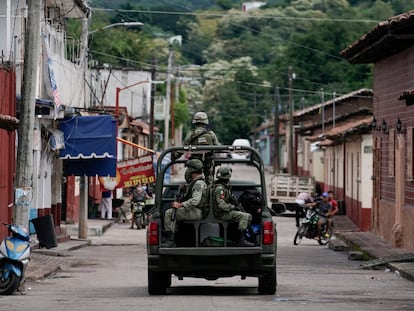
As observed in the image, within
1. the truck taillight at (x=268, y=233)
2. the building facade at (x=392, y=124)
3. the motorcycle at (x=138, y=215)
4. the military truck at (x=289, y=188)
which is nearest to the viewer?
the truck taillight at (x=268, y=233)

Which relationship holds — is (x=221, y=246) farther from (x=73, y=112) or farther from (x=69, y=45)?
(x=69, y=45)

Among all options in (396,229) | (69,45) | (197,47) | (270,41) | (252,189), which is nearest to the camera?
(252,189)

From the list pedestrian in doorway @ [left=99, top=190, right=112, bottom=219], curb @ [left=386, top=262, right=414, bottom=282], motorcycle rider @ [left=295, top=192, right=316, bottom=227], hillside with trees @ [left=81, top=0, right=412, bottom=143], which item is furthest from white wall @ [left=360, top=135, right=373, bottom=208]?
curb @ [left=386, top=262, right=414, bottom=282]

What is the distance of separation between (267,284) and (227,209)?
157 cm

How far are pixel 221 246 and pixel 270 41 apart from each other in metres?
130

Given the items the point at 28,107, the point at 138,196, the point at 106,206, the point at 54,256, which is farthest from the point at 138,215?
the point at 28,107

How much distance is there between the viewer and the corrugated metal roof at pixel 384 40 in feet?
90.0

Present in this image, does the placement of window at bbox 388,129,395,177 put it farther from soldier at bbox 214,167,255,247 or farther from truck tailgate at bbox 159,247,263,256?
truck tailgate at bbox 159,247,263,256

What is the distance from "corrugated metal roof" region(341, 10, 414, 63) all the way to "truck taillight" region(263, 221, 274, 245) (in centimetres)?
1007

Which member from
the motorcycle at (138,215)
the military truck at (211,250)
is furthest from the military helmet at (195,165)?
the motorcycle at (138,215)

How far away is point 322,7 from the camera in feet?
501

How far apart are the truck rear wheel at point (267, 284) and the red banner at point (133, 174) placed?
2655cm

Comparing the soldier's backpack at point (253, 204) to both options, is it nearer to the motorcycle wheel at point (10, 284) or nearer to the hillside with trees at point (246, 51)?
the motorcycle wheel at point (10, 284)

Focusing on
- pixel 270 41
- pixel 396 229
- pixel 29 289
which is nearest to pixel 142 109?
pixel 396 229
